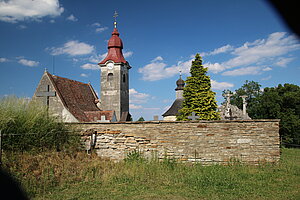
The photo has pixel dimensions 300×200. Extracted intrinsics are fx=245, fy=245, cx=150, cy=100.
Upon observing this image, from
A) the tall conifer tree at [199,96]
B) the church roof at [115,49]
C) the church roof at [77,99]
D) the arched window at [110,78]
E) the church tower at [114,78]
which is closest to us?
the tall conifer tree at [199,96]

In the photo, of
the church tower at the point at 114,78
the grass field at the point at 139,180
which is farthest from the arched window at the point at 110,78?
the grass field at the point at 139,180

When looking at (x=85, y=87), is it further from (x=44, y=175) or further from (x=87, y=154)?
(x=44, y=175)

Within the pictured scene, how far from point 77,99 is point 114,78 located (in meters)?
7.79

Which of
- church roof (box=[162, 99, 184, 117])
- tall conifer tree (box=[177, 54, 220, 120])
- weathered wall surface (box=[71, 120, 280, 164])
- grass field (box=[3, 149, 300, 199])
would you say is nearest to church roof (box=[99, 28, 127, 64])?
church roof (box=[162, 99, 184, 117])

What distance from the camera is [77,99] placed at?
27.6m

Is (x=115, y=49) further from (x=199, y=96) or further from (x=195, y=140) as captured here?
(x=195, y=140)

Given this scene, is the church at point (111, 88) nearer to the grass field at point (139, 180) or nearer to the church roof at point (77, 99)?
the church roof at point (77, 99)

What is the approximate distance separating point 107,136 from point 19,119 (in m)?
3.78

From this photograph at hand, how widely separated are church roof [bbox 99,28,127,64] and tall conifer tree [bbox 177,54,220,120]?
39.5 ft

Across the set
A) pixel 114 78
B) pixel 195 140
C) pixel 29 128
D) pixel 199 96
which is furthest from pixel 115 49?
pixel 29 128

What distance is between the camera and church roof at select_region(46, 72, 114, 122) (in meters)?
25.0

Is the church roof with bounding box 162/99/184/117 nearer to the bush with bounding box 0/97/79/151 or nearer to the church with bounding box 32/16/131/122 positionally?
the church with bounding box 32/16/131/122

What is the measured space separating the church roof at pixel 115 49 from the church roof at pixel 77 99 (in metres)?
5.73

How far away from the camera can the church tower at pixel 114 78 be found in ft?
110
